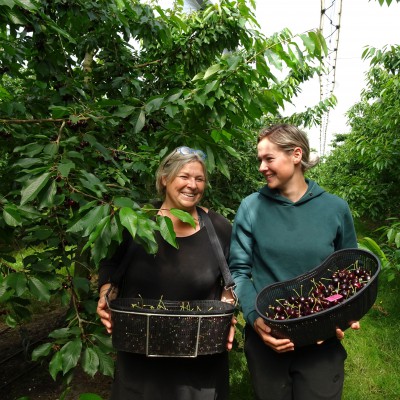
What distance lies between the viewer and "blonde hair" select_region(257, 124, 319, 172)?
156 cm

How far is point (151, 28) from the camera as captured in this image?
2635mm

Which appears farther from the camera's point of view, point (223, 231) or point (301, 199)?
point (223, 231)

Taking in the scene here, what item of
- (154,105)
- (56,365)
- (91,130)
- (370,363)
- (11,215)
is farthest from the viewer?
(370,363)

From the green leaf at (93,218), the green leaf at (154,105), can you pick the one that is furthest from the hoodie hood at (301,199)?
the green leaf at (93,218)

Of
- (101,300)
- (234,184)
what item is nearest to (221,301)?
(101,300)

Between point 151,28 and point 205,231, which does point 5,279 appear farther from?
point 151,28

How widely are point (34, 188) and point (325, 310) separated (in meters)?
1.13

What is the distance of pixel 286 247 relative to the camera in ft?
4.96

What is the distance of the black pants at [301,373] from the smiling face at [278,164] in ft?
2.26

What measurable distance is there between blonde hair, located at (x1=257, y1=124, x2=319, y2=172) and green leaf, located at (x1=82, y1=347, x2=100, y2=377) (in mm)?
1170

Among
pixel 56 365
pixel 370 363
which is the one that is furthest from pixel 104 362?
pixel 370 363

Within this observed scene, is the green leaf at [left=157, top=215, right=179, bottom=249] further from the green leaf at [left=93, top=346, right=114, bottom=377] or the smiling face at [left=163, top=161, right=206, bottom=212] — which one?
the green leaf at [left=93, top=346, right=114, bottom=377]

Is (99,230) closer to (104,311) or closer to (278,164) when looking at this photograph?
(104,311)

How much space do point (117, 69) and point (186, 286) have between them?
5.95ft
